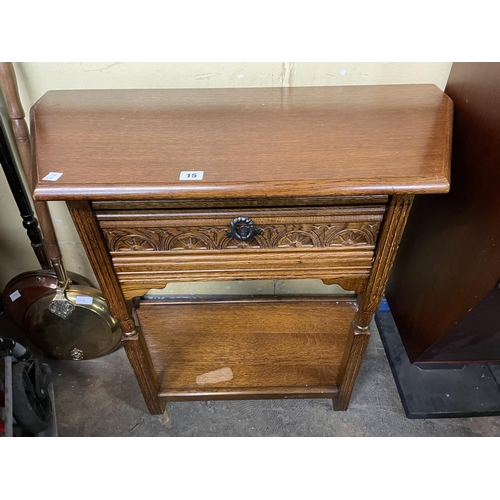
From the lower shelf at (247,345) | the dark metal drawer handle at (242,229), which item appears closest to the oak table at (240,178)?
the dark metal drawer handle at (242,229)

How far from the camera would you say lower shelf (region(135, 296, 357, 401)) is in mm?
1114

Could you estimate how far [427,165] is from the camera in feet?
2.08

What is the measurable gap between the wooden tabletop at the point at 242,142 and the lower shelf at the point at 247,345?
52cm

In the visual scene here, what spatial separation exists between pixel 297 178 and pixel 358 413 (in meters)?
0.89

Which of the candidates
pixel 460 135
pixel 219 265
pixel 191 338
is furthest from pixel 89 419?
pixel 460 135

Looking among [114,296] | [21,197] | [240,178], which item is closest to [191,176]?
[240,178]

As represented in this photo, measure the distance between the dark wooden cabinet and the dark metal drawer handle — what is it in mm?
489

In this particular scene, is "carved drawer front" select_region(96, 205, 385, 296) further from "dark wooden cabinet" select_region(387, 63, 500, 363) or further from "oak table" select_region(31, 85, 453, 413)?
"dark wooden cabinet" select_region(387, 63, 500, 363)

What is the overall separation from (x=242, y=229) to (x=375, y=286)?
32 centimetres

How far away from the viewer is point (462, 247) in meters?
0.92

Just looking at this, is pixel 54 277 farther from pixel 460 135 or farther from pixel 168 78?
pixel 460 135

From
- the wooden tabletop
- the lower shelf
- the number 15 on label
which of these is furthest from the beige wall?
the lower shelf

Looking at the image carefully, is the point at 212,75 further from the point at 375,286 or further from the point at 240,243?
the point at 375,286

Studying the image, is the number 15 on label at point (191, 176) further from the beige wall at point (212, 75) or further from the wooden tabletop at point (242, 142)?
the beige wall at point (212, 75)
